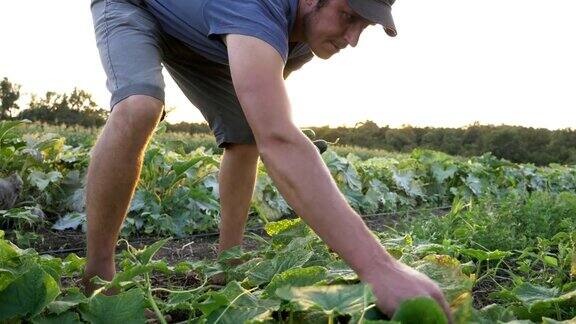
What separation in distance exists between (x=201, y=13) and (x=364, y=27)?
1.80 feet

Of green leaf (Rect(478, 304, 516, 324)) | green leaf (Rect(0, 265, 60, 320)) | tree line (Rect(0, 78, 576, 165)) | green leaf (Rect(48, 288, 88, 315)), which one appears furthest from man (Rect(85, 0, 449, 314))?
tree line (Rect(0, 78, 576, 165))

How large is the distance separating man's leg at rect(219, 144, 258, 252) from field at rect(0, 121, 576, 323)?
130 mm

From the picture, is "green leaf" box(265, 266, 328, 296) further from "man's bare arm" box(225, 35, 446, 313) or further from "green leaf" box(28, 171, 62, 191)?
"green leaf" box(28, 171, 62, 191)

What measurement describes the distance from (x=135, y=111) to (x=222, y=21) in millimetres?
480

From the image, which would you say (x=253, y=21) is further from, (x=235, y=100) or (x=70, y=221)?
(x=70, y=221)

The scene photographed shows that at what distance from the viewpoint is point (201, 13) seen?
2213mm

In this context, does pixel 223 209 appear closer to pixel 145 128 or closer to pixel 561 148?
pixel 145 128

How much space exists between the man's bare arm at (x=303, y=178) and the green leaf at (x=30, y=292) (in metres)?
0.63

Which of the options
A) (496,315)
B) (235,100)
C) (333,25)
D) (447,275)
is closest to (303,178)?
(447,275)

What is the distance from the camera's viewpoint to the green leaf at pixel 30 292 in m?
1.66

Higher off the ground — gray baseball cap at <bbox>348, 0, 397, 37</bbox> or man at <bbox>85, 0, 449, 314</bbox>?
gray baseball cap at <bbox>348, 0, 397, 37</bbox>

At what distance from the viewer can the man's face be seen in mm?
2148

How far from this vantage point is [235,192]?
118 inches

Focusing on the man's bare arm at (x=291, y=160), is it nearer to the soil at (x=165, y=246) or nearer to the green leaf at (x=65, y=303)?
the green leaf at (x=65, y=303)
